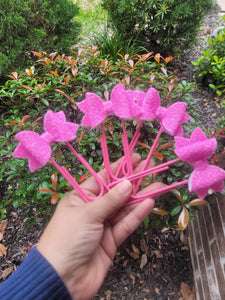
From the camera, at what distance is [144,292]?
1.75 metres

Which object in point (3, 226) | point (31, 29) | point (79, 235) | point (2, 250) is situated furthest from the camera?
point (31, 29)

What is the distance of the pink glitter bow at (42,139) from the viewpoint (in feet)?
2.69

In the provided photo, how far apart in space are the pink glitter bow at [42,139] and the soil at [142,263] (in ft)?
3.74

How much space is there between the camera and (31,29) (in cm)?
297

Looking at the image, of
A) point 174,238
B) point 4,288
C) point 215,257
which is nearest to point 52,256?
point 4,288

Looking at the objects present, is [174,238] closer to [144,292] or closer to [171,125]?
[144,292]

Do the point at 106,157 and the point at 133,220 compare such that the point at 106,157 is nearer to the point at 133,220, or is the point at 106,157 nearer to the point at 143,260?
the point at 133,220

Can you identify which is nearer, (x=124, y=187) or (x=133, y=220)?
(x=124, y=187)

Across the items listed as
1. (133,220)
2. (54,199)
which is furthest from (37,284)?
(133,220)

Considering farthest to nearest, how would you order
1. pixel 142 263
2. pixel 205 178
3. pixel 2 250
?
1. pixel 2 250
2. pixel 142 263
3. pixel 205 178

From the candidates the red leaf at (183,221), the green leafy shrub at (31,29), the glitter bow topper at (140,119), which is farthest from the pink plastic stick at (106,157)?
the green leafy shrub at (31,29)

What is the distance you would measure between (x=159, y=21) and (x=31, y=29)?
1.78 metres

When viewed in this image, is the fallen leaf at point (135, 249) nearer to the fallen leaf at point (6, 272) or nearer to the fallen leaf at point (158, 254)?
the fallen leaf at point (158, 254)

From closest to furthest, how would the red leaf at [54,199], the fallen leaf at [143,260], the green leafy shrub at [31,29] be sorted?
1. the red leaf at [54,199]
2. the fallen leaf at [143,260]
3. the green leafy shrub at [31,29]
